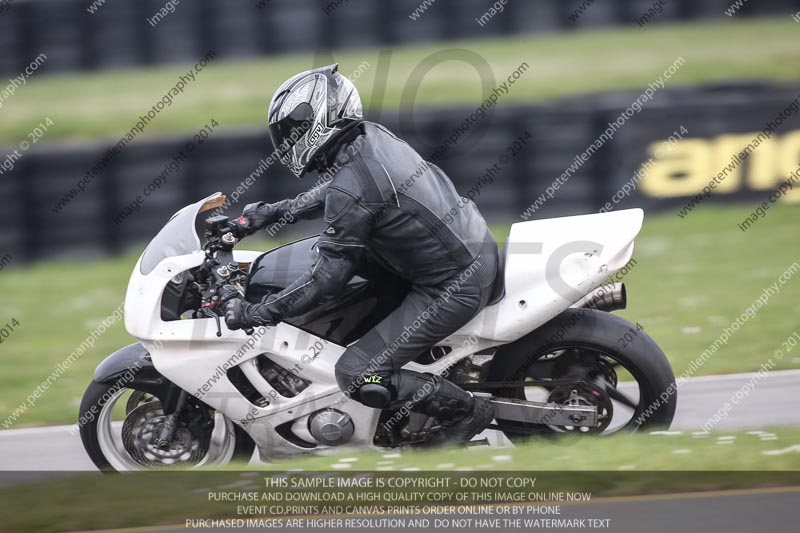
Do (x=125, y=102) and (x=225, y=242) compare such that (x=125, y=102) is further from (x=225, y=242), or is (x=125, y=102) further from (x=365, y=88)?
(x=225, y=242)

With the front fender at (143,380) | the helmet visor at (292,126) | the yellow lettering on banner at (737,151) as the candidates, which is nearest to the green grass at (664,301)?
the yellow lettering on banner at (737,151)

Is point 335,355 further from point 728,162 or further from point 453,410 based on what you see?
point 728,162

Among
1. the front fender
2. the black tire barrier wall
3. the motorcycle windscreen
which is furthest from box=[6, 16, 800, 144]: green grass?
the front fender

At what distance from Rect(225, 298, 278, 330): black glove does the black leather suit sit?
0.14ft

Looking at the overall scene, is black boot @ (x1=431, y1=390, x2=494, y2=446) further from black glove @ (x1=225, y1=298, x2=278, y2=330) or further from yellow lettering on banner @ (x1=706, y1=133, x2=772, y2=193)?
yellow lettering on banner @ (x1=706, y1=133, x2=772, y2=193)

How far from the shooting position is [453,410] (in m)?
4.79

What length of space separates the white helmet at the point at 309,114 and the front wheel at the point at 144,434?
144 centimetres

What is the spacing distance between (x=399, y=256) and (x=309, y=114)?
771 millimetres

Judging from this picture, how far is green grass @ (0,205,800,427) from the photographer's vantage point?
22.1 ft

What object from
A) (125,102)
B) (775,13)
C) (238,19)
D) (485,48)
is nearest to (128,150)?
(125,102)

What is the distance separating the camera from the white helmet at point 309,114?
4.40 metres

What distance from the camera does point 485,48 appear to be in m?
14.9

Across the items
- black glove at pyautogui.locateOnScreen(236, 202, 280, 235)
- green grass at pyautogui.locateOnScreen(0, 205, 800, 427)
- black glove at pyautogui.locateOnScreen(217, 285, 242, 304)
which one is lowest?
green grass at pyautogui.locateOnScreen(0, 205, 800, 427)

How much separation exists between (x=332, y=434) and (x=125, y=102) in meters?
10.0
